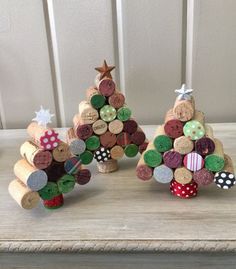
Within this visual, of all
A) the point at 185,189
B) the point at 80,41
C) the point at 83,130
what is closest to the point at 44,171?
the point at 83,130

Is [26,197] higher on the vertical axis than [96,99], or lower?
lower

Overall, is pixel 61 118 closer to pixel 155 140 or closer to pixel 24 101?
pixel 24 101

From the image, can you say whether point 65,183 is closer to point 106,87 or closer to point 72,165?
point 72,165

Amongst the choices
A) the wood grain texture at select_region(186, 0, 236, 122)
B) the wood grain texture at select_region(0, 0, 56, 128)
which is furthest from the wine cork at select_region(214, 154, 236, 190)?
the wood grain texture at select_region(0, 0, 56, 128)

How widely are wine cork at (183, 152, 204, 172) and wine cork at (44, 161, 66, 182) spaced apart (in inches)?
7.5

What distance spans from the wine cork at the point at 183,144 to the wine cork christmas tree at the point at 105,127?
13cm

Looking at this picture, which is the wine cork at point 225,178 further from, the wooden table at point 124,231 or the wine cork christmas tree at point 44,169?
the wine cork christmas tree at point 44,169

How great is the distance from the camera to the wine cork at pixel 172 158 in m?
0.52

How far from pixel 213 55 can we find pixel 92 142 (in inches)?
14.7

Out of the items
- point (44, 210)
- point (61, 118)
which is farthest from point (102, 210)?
point (61, 118)

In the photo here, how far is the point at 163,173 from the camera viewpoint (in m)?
0.54

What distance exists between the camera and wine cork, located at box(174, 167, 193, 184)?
0.53 metres

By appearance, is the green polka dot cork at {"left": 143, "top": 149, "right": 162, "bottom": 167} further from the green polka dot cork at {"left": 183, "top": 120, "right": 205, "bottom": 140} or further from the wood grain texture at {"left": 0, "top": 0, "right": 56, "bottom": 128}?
the wood grain texture at {"left": 0, "top": 0, "right": 56, "bottom": 128}

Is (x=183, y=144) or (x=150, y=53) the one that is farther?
(x=150, y=53)
